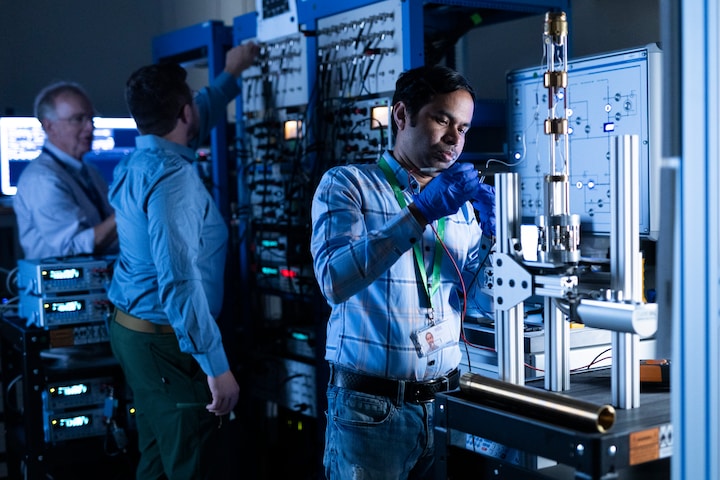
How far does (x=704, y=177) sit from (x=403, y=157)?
1.01 metres

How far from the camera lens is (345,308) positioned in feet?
7.31

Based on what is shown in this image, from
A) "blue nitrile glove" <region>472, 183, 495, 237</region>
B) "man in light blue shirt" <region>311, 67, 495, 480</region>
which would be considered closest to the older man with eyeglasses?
"man in light blue shirt" <region>311, 67, 495, 480</region>

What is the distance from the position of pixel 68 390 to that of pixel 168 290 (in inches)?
41.1

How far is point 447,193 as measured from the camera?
197 centimetres

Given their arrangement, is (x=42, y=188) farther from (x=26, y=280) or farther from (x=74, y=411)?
(x=74, y=411)

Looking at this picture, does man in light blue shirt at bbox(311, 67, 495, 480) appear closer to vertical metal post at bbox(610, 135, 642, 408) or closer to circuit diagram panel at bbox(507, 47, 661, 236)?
circuit diagram panel at bbox(507, 47, 661, 236)

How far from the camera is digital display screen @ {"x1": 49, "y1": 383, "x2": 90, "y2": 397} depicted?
360 cm

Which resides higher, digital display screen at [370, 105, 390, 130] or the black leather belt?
digital display screen at [370, 105, 390, 130]

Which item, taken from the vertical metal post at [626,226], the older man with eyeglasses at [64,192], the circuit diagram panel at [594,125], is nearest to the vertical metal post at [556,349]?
the vertical metal post at [626,226]

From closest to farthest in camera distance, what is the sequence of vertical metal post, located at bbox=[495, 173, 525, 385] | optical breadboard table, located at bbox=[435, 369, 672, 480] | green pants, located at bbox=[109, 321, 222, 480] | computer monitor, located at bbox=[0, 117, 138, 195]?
optical breadboard table, located at bbox=[435, 369, 672, 480] < vertical metal post, located at bbox=[495, 173, 525, 385] < green pants, located at bbox=[109, 321, 222, 480] < computer monitor, located at bbox=[0, 117, 138, 195]

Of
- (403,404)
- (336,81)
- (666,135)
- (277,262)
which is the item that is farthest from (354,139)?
(666,135)

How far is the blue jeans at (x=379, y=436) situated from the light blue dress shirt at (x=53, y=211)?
6.55 ft

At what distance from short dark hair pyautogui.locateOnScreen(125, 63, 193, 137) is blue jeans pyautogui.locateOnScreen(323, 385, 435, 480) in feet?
4.34

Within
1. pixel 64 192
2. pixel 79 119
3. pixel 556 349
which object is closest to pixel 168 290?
pixel 64 192
